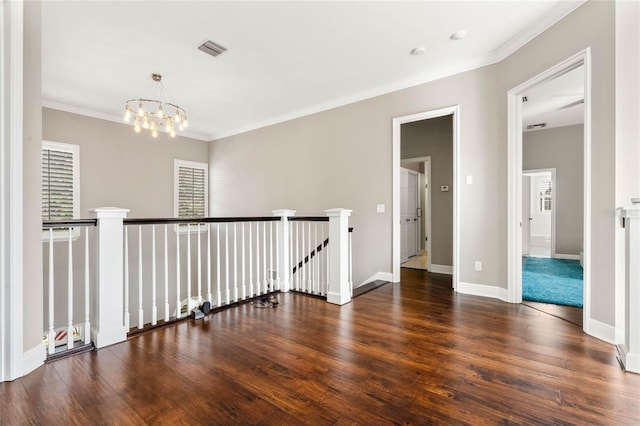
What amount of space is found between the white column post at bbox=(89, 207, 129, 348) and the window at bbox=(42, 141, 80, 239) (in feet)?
11.3

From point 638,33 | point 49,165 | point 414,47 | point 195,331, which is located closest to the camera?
point 638,33

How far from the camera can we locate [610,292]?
233 centimetres

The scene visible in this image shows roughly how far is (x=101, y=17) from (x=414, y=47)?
3286 millimetres

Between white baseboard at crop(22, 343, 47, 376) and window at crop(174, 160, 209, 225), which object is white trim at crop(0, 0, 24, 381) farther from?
window at crop(174, 160, 209, 225)

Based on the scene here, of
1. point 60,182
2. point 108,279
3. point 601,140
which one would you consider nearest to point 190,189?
point 60,182

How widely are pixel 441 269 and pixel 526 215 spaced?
4.60 meters

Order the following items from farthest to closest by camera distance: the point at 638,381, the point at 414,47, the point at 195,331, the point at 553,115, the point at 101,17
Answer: the point at 553,115, the point at 414,47, the point at 101,17, the point at 195,331, the point at 638,381

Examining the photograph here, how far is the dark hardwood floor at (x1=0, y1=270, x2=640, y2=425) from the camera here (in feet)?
4.89

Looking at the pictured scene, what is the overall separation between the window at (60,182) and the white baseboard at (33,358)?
3.53 m

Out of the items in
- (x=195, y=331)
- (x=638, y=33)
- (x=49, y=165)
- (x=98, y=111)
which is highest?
(x=98, y=111)

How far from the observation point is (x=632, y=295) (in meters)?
1.89

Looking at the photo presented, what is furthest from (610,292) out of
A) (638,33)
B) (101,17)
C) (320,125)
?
(101,17)

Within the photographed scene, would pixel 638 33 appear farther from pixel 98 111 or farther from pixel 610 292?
pixel 98 111

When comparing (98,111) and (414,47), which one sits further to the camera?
(98,111)
